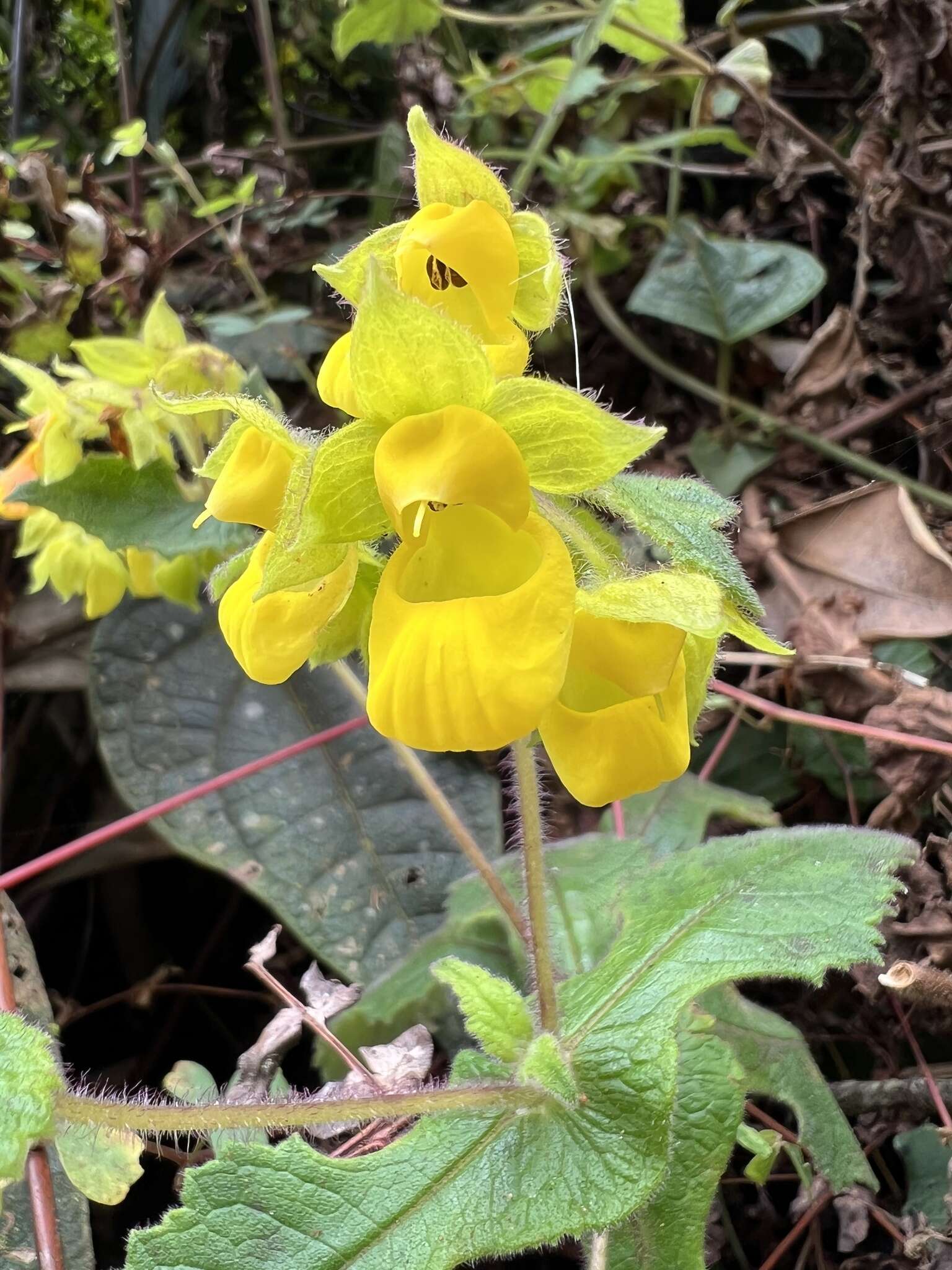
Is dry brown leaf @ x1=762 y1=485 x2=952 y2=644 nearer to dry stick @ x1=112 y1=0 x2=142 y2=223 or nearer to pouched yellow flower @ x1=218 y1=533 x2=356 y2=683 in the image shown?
pouched yellow flower @ x1=218 y1=533 x2=356 y2=683

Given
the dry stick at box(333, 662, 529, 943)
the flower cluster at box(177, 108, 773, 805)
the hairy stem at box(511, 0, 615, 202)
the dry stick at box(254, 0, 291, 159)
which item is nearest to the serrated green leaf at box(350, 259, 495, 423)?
the flower cluster at box(177, 108, 773, 805)

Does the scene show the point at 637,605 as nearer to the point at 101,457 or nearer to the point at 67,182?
the point at 101,457

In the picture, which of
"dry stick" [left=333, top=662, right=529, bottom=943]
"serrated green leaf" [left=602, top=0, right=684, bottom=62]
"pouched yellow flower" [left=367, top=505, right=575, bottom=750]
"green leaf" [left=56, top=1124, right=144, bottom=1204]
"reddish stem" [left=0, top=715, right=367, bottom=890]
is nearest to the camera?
"pouched yellow flower" [left=367, top=505, right=575, bottom=750]

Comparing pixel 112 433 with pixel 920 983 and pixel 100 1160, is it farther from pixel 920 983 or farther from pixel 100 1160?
pixel 920 983

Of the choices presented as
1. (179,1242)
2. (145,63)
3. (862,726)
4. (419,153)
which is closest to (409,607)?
(419,153)

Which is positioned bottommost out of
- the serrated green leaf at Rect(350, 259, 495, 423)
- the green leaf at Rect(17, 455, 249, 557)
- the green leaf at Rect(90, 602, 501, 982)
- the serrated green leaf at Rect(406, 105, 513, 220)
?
the green leaf at Rect(90, 602, 501, 982)

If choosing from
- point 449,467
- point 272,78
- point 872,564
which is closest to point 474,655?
point 449,467

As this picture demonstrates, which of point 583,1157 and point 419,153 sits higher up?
point 419,153
